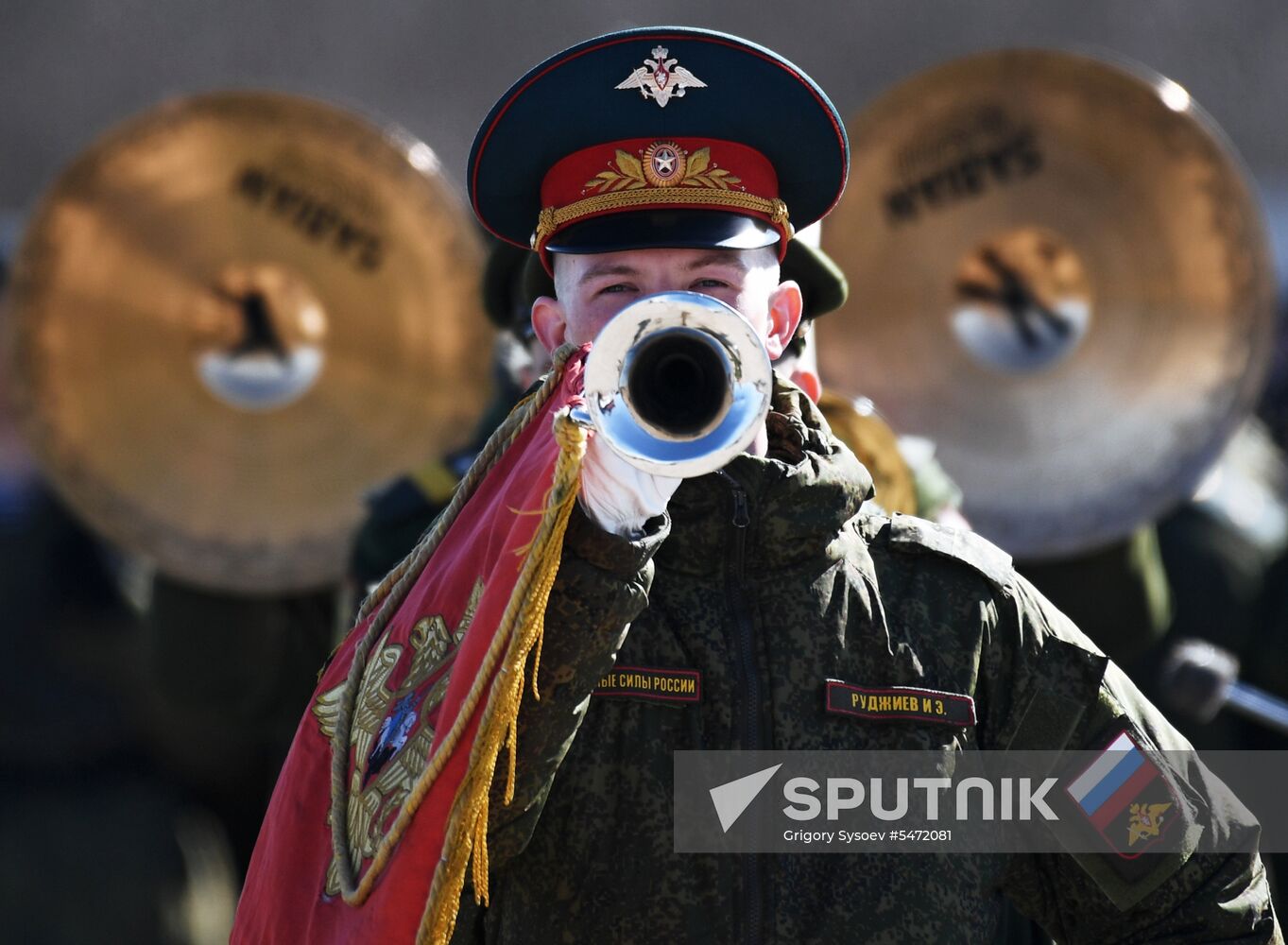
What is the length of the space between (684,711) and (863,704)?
0.19 meters

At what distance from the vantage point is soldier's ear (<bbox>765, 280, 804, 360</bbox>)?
85.8 inches

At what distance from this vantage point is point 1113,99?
5.07m

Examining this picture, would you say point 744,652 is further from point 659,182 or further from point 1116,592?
point 1116,592

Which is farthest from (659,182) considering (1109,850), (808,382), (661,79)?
(1109,850)

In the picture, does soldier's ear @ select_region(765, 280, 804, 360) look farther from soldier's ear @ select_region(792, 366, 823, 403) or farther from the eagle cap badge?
soldier's ear @ select_region(792, 366, 823, 403)

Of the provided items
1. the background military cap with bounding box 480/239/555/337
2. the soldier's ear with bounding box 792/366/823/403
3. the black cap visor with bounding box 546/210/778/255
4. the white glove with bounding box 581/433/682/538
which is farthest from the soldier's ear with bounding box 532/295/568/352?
the background military cap with bounding box 480/239/555/337

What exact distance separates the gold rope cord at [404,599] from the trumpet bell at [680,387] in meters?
0.11

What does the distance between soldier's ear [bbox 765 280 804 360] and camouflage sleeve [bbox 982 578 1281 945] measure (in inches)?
15.0

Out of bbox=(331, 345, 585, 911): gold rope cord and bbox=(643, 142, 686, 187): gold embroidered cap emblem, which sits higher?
bbox=(643, 142, 686, 187): gold embroidered cap emblem

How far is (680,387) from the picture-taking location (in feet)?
5.85

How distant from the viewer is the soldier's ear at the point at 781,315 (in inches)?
85.8

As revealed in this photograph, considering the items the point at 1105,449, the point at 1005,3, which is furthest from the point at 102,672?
the point at 1005,3

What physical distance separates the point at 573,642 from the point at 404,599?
0.92 feet

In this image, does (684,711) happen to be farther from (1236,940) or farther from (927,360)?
(927,360)
